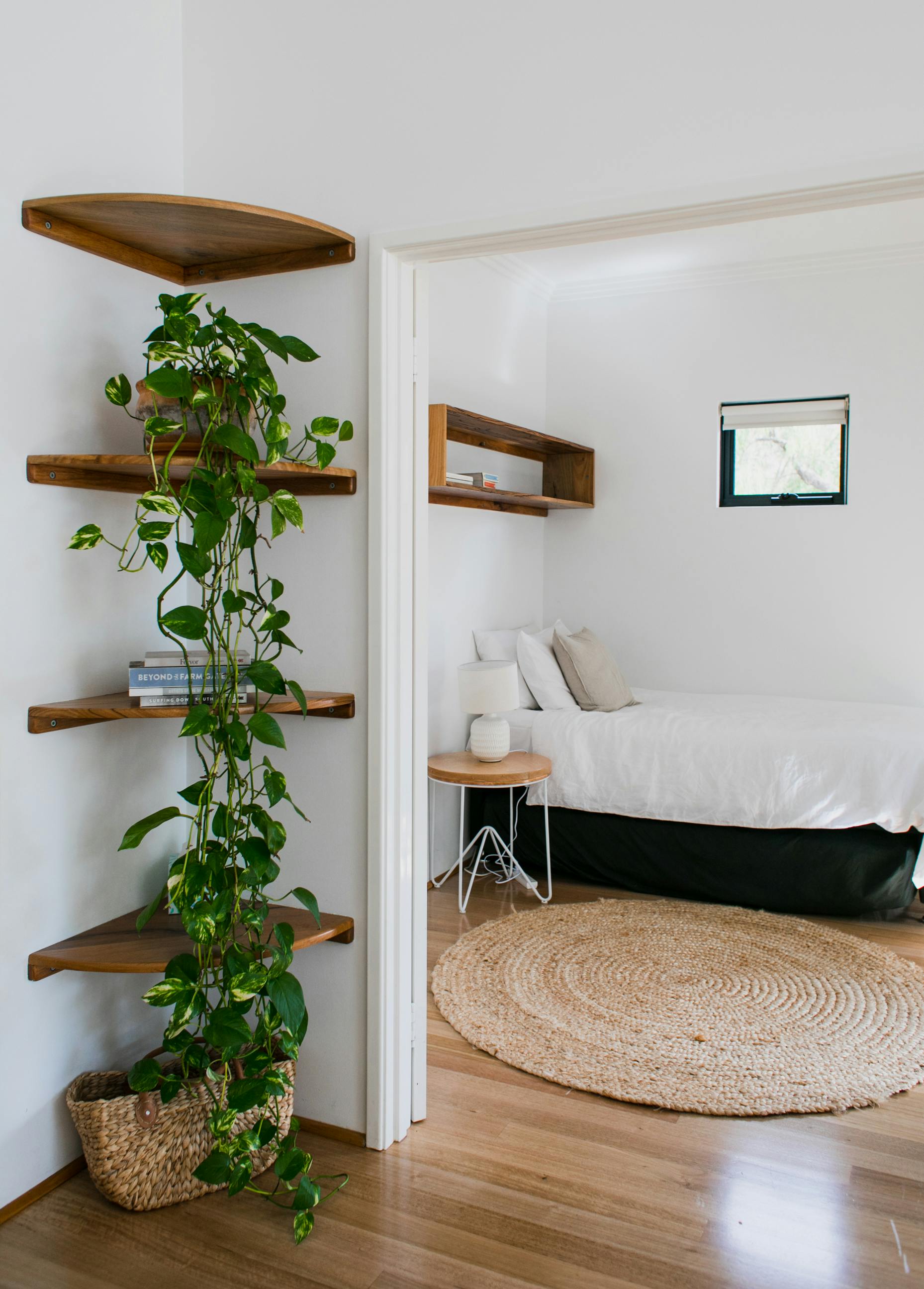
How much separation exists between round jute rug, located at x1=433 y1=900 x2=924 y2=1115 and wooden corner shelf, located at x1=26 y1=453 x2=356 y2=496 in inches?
63.8

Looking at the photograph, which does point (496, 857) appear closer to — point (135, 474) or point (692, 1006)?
point (692, 1006)

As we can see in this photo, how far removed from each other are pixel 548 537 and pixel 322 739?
3.55m

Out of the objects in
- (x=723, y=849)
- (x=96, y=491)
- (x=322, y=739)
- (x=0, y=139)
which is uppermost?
(x=0, y=139)

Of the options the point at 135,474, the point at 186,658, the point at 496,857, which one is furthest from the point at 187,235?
the point at 496,857

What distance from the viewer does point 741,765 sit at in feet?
12.7

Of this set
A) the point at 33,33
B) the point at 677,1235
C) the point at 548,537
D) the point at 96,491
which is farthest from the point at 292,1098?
the point at 548,537

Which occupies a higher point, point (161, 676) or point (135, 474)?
point (135, 474)

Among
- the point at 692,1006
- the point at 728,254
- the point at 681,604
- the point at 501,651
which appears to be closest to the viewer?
the point at 692,1006

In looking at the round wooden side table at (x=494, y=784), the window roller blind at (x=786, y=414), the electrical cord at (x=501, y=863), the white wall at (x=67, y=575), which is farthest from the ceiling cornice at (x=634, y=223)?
the window roller blind at (x=786, y=414)

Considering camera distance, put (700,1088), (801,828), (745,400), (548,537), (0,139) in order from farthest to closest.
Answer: (548,537)
(745,400)
(801,828)
(700,1088)
(0,139)

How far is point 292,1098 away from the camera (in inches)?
90.7

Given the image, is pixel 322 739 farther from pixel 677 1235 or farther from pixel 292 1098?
pixel 677 1235

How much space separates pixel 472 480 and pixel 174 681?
2.35 metres

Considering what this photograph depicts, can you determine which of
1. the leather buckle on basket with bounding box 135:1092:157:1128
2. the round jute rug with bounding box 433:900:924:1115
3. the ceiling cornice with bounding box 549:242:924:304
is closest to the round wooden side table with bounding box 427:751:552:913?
the round jute rug with bounding box 433:900:924:1115
